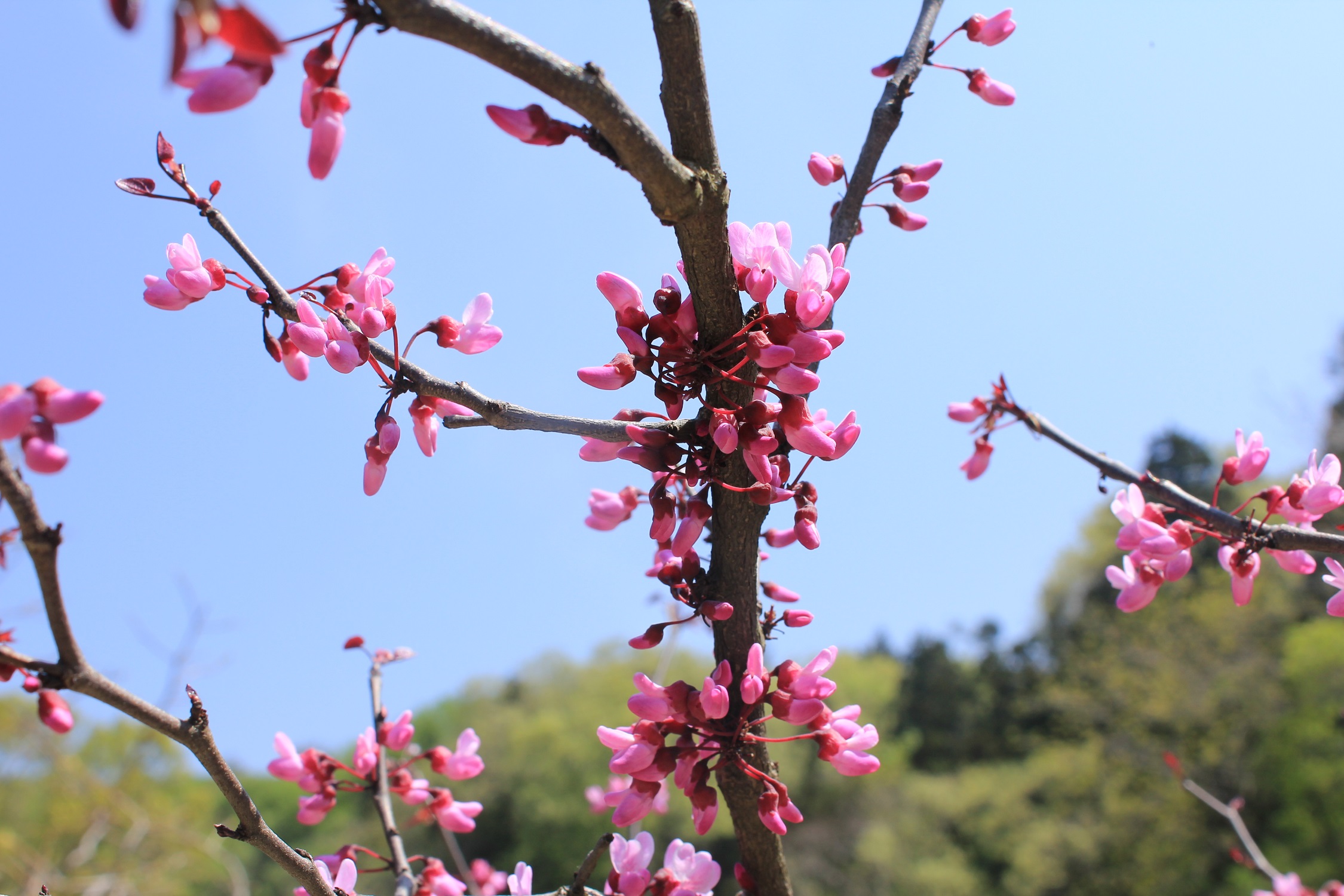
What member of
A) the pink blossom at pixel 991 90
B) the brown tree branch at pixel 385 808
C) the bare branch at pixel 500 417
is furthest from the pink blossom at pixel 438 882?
the pink blossom at pixel 991 90

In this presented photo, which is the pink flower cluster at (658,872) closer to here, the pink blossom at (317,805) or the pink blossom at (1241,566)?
the pink blossom at (317,805)

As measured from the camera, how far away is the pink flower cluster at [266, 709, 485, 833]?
5.10 feet

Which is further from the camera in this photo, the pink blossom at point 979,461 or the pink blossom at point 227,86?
the pink blossom at point 979,461

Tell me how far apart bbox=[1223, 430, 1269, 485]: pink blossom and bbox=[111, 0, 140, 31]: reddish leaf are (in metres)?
1.73

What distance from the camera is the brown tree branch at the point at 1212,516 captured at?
4.12ft

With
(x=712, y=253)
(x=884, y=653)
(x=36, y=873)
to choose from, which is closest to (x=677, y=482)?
(x=712, y=253)

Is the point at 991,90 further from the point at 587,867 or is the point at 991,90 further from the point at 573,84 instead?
the point at 587,867

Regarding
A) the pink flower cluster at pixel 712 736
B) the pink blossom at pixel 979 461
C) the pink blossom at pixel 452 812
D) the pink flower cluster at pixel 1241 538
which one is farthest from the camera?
the pink blossom at pixel 979 461

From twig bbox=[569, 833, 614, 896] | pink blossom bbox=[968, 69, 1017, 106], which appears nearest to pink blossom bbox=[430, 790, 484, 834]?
twig bbox=[569, 833, 614, 896]

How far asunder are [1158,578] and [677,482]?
993 millimetres

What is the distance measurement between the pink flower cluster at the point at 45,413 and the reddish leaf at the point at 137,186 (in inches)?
22.2

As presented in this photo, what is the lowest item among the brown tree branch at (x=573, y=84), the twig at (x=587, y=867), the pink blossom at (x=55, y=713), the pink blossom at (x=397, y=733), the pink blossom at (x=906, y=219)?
the twig at (x=587, y=867)

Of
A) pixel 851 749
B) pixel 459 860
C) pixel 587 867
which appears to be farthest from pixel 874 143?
pixel 459 860

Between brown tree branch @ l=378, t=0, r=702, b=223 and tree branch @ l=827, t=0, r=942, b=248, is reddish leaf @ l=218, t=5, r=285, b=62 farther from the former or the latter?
tree branch @ l=827, t=0, r=942, b=248
